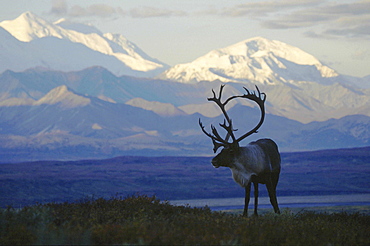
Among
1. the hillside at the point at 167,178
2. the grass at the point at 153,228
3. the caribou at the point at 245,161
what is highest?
the hillside at the point at 167,178

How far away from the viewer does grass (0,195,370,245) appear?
13.2 metres

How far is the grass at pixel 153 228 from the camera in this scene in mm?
13156

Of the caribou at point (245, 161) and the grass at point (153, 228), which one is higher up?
the caribou at point (245, 161)

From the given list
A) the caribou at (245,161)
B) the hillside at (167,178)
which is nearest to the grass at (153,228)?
the caribou at (245,161)

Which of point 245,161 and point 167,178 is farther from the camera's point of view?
point 167,178

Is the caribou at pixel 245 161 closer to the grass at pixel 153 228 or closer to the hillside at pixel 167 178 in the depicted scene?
the grass at pixel 153 228

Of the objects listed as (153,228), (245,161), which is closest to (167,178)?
(245,161)

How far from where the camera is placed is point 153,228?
45.7 feet

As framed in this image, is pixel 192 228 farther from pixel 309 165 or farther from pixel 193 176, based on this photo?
pixel 309 165

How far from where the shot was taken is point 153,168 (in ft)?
435

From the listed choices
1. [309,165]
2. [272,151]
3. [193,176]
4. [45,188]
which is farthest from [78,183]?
[272,151]

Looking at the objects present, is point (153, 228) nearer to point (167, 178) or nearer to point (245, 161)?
point (245, 161)

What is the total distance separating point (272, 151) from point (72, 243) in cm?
803

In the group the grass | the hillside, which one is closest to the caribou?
the grass
